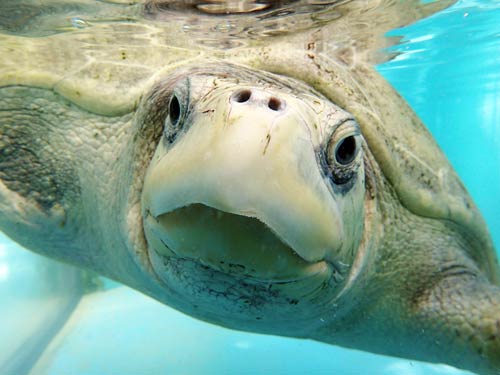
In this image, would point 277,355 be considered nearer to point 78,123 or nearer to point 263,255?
point 78,123

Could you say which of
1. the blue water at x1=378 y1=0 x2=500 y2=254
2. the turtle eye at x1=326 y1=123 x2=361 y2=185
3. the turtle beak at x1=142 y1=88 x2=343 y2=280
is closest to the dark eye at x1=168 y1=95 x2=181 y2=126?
the turtle beak at x1=142 y1=88 x2=343 y2=280

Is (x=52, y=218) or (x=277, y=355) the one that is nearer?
(x=52, y=218)

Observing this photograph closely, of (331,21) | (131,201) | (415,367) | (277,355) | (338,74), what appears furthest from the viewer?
(331,21)

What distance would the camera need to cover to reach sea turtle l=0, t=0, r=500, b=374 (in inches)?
52.8

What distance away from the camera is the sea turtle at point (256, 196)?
1.34 meters

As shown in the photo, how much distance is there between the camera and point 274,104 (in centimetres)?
144

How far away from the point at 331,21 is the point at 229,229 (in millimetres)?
4957

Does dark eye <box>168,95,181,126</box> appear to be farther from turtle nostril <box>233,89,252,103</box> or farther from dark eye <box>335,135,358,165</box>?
dark eye <box>335,135,358,165</box>

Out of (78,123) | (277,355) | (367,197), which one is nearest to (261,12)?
(78,123)

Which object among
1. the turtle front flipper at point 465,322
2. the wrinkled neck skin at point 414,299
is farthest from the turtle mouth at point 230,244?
the turtle front flipper at point 465,322

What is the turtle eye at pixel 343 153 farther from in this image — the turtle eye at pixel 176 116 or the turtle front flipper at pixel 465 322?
the turtle front flipper at pixel 465 322

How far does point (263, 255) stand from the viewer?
141cm

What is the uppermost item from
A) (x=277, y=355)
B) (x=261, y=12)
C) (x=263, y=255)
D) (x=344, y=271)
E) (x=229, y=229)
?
(x=261, y=12)

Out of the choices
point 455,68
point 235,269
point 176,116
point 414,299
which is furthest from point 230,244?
point 455,68
